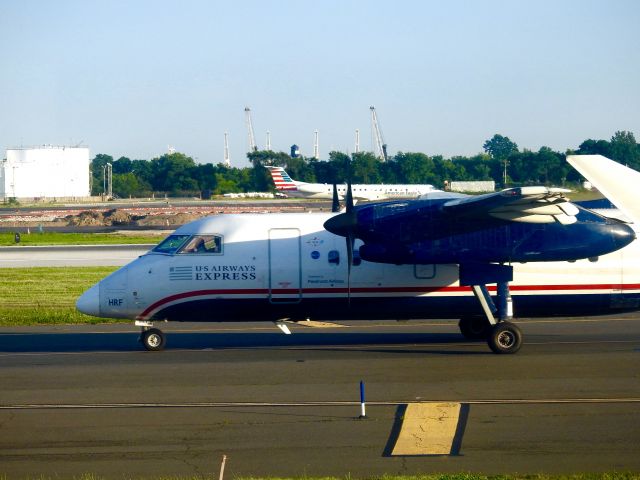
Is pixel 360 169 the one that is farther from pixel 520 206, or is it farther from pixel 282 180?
pixel 520 206

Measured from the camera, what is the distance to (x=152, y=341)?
65.4 ft

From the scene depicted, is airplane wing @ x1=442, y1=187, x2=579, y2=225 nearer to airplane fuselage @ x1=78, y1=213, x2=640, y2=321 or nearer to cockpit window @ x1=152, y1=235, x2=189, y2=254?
airplane fuselage @ x1=78, y1=213, x2=640, y2=321

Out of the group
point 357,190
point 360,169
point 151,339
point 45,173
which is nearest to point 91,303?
point 151,339

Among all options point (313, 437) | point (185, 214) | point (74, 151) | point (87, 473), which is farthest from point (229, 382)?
point (74, 151)

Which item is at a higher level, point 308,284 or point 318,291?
point 308,284

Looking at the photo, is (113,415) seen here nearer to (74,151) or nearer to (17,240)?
(17,240)

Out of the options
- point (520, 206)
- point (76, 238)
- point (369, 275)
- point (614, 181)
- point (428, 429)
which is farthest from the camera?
point (76, 238)

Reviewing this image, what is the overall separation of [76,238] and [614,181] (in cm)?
5010

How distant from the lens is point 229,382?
16.2 meters

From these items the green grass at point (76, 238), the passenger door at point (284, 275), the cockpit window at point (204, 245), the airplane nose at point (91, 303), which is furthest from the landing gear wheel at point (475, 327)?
the green grass at point (76, 238)

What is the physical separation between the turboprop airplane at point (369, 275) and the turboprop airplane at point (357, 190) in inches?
1876

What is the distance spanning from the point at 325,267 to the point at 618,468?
32.2ft

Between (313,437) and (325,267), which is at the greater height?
(325,267)

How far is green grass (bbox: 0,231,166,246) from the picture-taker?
54.0 metres
